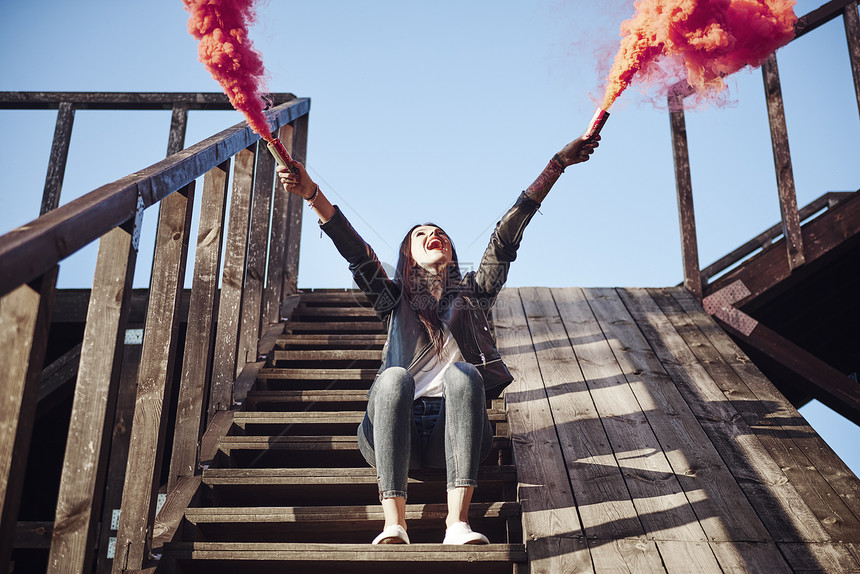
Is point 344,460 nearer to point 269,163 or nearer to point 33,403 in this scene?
point 33,403

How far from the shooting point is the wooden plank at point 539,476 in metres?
1.83

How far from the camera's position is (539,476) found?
7.24ft

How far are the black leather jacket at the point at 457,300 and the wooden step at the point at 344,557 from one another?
606 millimetres


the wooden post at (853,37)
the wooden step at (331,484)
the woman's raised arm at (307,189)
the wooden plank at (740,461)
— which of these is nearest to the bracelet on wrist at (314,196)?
the woman's raised arm at (307,189)

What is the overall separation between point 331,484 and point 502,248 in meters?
0.95

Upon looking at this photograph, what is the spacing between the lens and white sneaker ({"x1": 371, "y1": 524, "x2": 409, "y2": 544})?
1839 millimetres

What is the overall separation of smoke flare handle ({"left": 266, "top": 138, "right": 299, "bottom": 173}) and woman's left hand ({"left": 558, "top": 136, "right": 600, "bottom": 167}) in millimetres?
871

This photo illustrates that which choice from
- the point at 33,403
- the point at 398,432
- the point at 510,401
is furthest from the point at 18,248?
the point at 510,401

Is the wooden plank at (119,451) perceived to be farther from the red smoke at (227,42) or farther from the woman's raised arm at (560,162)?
the woman's raised arm at (560,162)

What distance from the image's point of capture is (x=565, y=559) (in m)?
1.81

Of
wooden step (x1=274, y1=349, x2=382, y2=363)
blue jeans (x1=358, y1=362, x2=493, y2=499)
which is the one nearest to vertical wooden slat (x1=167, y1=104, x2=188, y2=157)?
wooden step (x1=274, y1=349, x2=382, y2=363)

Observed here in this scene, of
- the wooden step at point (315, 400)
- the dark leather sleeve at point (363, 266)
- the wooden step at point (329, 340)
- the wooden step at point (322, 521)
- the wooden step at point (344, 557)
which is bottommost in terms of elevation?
the wooden step at point (344, 557)

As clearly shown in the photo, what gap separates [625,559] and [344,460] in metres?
1.05

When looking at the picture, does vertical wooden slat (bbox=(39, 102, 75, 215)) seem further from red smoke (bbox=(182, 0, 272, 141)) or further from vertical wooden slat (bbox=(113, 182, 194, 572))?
red smoke (bbox=(182, 0, 272, 141))
